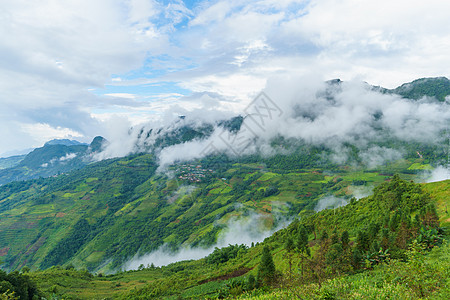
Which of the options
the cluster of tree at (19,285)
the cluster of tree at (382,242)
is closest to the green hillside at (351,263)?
the cluster of tree at (382,242)

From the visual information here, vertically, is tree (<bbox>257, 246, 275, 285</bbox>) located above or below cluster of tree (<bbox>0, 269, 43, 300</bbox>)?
below

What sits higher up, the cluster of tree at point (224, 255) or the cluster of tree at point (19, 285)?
the cluster of tree at point (19, 285)

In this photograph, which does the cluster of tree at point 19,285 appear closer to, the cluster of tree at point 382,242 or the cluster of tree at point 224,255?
the cluster of tree at point 382,242

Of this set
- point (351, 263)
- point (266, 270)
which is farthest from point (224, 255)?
point (351, 263)

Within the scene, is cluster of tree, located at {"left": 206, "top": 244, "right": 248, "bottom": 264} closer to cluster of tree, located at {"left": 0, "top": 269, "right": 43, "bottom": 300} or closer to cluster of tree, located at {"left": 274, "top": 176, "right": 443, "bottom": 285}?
cluster of tree, located at {"left": 274, "top": 176, "right": 443, "bottom": 285}

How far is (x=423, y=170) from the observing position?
182375mm

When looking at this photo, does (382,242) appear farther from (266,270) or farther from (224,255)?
(224,255)

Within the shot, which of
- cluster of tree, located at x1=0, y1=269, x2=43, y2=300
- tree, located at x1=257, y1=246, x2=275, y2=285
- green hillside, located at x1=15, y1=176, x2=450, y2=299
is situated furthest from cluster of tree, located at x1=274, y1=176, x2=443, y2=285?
cluster of tree, located at x1=0, y1=269, x2=43, y2=300

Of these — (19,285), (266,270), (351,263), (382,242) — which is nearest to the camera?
(382,242)

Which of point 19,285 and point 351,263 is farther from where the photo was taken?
point 19,285

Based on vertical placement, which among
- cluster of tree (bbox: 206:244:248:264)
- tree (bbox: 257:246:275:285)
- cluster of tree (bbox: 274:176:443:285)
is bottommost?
cluster of tree (bbox: 206:244:248:264)

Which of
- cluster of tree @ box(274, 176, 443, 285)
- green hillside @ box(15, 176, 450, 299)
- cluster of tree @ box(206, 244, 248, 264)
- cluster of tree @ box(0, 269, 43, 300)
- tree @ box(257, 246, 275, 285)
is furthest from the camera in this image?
cluster of tree @ box(206, 244, 248, 264)

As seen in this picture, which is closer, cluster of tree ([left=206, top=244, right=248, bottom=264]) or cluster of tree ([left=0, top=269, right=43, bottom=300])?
cluster of tree ([left=0, top=269, right=43, bottom=300])

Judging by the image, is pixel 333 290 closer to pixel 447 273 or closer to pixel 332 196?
pixel 447 273
